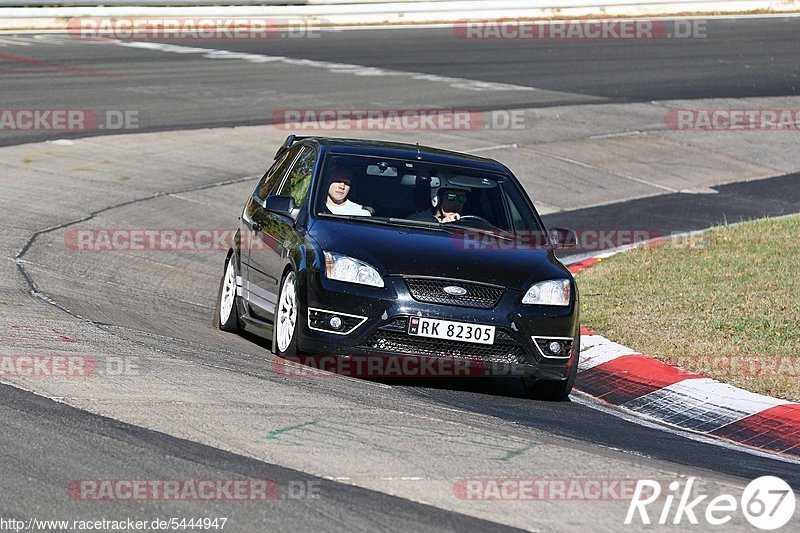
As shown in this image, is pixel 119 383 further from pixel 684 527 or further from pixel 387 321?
pixel 684 527

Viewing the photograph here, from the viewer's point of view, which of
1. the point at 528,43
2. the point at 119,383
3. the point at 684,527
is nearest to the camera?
the point at 684,527

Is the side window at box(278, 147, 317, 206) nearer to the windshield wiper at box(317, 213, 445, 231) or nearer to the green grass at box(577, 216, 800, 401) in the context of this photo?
the windshield wiper at box(317, 213, 445, 231)

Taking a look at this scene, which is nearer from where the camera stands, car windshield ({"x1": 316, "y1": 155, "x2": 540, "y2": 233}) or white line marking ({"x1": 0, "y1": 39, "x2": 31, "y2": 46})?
car windshield ({"x1": 316, "y1": 155, "x2": 540, "y2": 233})

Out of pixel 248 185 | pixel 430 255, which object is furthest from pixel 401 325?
pixel 248 185

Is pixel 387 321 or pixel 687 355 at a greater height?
pixel 387 321

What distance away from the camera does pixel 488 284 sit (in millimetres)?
8992

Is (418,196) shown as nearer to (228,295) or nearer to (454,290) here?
(454,290)

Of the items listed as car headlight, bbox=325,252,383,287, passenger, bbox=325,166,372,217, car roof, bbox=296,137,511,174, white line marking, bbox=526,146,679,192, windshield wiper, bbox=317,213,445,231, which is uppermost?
car roof, bbox=296,137,511,174

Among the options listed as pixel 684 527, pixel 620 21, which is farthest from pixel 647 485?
pixel 620 21

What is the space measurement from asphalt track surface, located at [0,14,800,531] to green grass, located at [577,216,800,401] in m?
1.42

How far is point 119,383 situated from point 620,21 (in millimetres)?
29005

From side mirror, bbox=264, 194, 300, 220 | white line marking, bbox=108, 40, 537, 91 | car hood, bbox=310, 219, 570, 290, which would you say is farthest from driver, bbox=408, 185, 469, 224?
white line marking, bbox=108, 40, 537, 91

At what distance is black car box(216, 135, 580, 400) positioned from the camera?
8.85 metres

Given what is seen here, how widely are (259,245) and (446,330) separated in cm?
216
